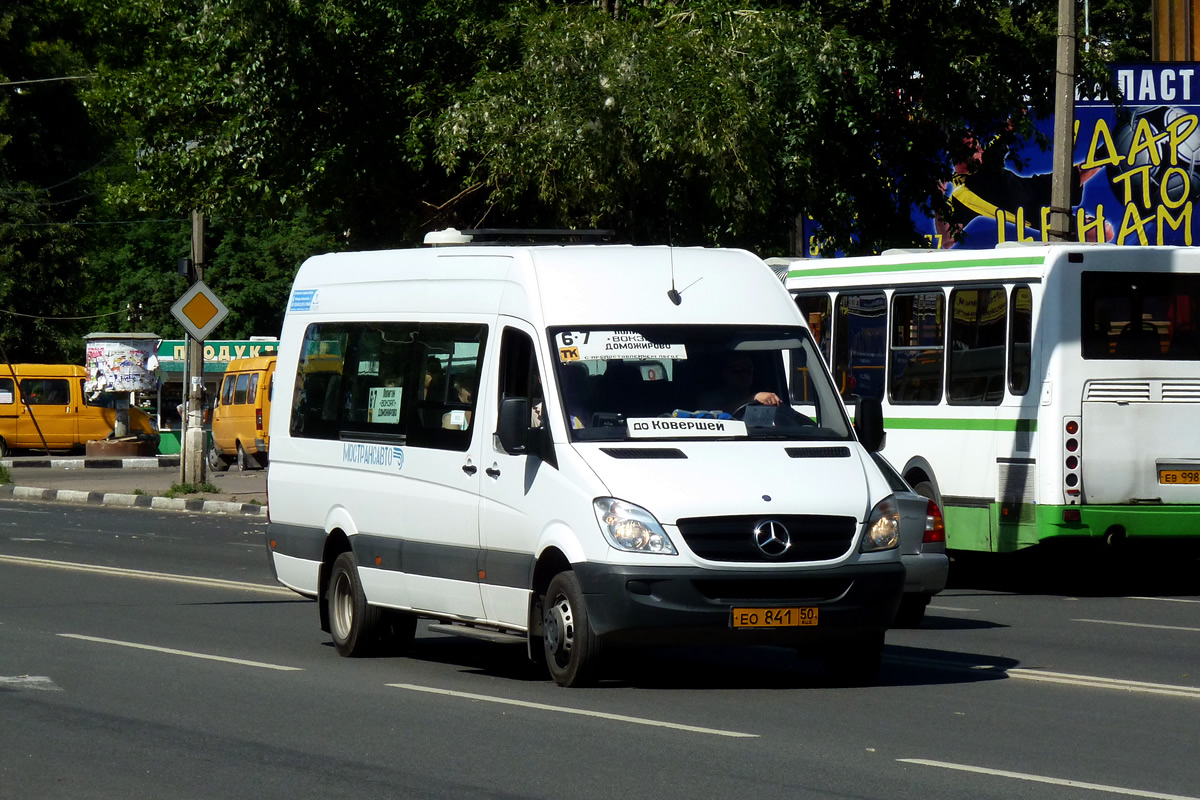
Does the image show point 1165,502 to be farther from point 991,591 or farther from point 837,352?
point 837,352

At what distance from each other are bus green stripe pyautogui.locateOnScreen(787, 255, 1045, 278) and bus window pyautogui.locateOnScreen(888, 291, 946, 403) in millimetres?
251

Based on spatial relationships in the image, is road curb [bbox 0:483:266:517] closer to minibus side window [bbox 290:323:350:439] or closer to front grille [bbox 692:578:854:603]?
minibus side window [bbox 290:323:350:439]

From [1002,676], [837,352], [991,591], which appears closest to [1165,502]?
[991,591]

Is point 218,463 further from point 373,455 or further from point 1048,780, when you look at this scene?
point 1048,780

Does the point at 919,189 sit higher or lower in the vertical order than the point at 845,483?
higher

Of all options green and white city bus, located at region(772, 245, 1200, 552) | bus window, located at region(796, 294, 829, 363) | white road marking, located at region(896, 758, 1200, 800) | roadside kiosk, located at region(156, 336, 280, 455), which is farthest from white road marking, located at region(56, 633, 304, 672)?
roadside kiosk, located at region(156, 336, 280, 455)

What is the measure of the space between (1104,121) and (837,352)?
50.0 feet

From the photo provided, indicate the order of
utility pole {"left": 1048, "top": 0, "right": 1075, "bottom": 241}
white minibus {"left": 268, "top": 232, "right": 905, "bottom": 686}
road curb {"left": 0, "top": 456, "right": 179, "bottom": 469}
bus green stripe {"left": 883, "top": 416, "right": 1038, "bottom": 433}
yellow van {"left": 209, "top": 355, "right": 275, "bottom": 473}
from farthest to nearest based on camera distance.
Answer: road curb {"left": 0, "top": 456, "right": 179, "bottom": 469}
yellow van {"left": 209, "top": 355, "right": 275, "bottom": 473}
utility pole {"left": 1048, "top": 0, "right": 1075, "bottom": 241}
bus green stripe {"left": 883, "top": 416, "right": 1038, "bottom": 433}
white minibus {"left": 268, "top": 232, "right": 905, "bottom": 686}

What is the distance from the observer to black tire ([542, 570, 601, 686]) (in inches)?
364

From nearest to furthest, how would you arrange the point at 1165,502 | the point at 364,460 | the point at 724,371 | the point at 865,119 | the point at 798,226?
1. the point at 724,371
2. the point at 364,460
3. the point at 1165,502
4. the point at 865,119
5. the point at 798,226

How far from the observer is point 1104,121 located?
31641 millimetres

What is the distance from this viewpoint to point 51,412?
160ft

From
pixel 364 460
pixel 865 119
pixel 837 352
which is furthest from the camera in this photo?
pixel 865 119

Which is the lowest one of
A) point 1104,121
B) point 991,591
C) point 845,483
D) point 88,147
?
point 991,591
